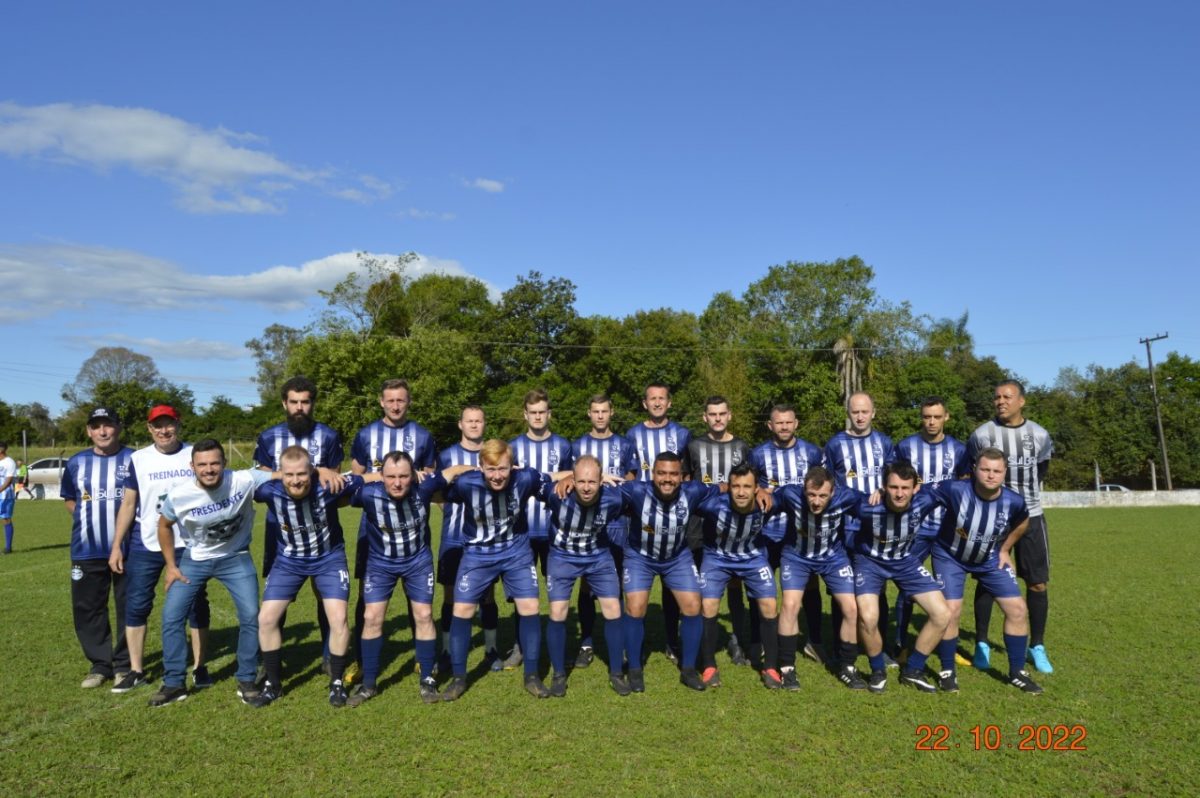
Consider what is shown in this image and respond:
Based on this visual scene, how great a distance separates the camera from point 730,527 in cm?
515

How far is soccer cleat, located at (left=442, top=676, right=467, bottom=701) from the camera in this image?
15.8 feet

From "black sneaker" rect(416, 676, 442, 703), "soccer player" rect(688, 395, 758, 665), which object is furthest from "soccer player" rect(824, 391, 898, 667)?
"black sneaker" rect(416, 676, 442, 703)

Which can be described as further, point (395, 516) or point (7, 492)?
point (7, 492)

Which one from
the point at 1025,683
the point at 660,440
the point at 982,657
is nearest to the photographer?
the point at 1025,683

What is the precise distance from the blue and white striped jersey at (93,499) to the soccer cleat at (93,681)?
0.78 metres

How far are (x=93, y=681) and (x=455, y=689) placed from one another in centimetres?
245

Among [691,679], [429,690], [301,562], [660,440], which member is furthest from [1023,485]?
[301,562]

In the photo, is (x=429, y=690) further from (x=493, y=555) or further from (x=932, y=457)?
(x=932, y=457)

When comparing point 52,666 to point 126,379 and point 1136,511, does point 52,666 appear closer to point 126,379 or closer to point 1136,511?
point 1136,511

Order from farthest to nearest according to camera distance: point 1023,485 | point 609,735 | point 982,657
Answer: point 1023,485 → point 982,657 → point 609,735

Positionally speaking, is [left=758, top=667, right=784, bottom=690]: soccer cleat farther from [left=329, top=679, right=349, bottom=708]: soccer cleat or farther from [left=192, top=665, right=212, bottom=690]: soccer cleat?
[left=192, top=665, right=212, bottom=690]: soccer cleat

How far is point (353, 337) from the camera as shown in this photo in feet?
111

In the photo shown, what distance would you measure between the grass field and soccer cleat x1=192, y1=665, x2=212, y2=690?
0.51 ft

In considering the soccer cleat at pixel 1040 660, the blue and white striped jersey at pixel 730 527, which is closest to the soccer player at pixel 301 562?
the blue and white striped jersey at pixel 730 527
